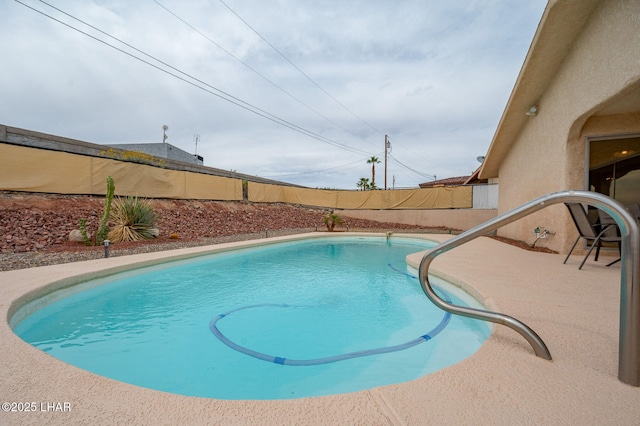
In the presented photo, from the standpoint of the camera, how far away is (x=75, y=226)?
727 cm

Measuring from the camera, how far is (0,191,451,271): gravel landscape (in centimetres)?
564

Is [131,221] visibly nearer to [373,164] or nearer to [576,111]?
[576,111]

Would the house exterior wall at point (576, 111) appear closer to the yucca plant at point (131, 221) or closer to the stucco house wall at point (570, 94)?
the stucco house wall at point (570, 94)

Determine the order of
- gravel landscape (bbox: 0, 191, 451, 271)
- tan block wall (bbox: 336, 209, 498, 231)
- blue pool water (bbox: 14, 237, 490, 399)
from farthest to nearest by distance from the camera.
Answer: tan block wall (bbox: 336, 209, 498, 231)
gravel landscape (bbox: 0, 191, 451, 271)
blue pool water (bbox: 14, 237, 490, 399)

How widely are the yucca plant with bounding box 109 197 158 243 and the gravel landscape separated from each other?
352 millimetres

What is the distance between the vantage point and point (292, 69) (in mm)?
15359

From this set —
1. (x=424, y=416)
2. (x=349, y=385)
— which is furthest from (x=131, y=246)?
(x=424, y=416)

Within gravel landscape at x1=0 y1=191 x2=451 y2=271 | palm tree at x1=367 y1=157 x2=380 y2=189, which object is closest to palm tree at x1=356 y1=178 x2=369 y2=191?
palm tree at x1=367 y1=157 x2=380 y2=189

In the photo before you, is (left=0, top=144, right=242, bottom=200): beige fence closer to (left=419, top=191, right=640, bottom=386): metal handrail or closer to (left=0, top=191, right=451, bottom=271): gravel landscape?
(left=0, top=191, right=451, bottom=271): gravel landscape

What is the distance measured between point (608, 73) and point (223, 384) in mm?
6538

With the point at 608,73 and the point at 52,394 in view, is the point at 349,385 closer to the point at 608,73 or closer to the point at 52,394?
the point at 52,394

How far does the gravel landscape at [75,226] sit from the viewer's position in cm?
564

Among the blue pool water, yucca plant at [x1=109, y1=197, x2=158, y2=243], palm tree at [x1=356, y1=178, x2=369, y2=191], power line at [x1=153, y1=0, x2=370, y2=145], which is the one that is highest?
power line at [x1=153, y1=0, x2=370, y2=145]

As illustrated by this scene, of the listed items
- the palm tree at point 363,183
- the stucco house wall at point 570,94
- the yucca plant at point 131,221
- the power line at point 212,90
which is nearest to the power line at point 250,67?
the power line at point 212,90
